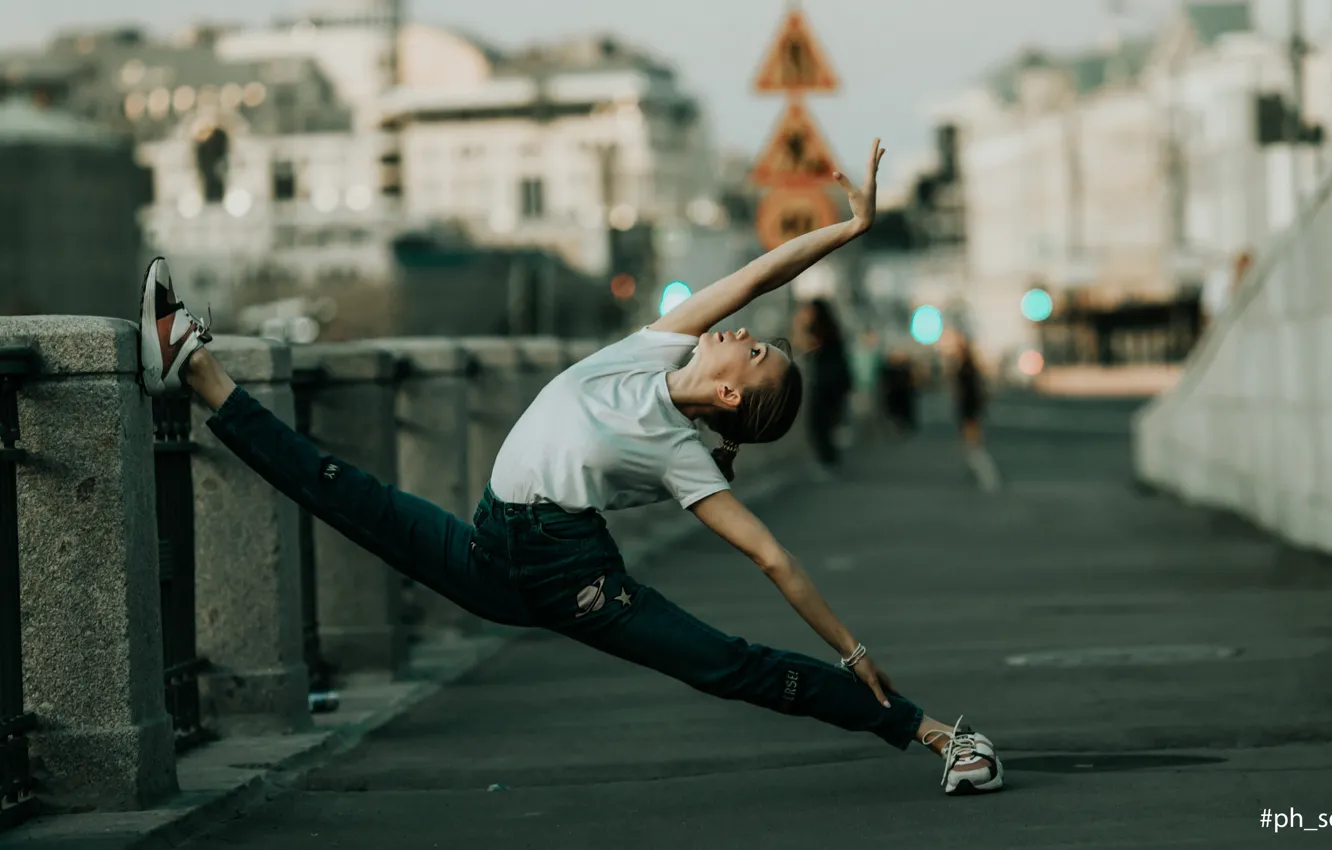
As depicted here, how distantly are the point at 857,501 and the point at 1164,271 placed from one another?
80.4m

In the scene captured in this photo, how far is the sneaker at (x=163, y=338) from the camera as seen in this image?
22.0ft

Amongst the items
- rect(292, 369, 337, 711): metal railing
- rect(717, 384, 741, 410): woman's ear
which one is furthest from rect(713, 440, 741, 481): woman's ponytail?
rect(292, 369, 337, 711): metal railing

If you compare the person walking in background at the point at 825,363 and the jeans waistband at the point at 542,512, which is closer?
the jeans waistband at the point at 542,512

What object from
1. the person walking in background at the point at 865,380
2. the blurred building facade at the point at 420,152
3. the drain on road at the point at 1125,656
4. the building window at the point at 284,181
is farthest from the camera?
the building window at the point at 284,181

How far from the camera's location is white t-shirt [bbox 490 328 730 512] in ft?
21.1

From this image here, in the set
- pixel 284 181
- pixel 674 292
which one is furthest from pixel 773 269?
pixel 284 181

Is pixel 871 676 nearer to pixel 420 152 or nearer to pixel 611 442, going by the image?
pixel 611 442

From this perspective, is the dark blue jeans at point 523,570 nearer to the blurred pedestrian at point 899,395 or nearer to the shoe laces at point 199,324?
the shoe laces at point 199,324

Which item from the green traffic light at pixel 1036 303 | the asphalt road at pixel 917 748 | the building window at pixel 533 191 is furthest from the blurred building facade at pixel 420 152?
the asphalt road at pixel 917 748

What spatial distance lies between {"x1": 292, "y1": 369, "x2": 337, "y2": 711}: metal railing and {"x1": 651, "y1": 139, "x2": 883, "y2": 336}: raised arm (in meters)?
3.16

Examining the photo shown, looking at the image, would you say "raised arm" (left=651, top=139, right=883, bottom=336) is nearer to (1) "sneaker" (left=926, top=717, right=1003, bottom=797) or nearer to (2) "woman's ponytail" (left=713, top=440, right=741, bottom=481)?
(2) "woman's ponytail" (left=713, top=440, right=741, bottom=481)

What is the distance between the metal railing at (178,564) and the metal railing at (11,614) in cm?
120

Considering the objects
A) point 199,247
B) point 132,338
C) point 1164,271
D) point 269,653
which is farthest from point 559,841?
point 199,247

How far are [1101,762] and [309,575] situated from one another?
11.7ft
